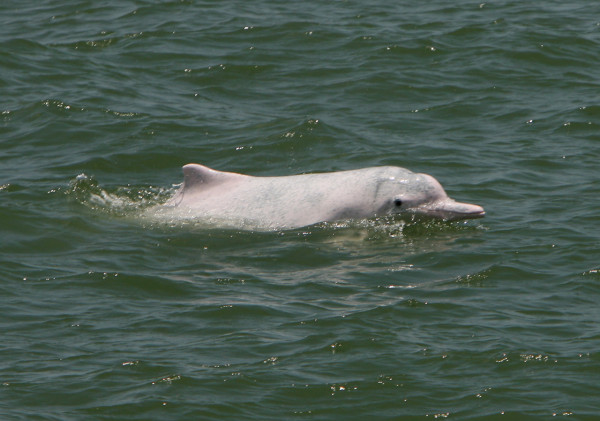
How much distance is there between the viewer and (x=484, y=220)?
16125 millimetres

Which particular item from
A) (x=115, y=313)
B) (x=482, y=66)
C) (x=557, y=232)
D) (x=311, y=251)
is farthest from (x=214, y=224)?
(x=482, y=66)

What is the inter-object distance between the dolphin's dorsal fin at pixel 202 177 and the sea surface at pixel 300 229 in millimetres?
759

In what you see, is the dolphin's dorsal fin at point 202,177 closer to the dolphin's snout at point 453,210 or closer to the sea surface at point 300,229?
the sea surface at point 300,229

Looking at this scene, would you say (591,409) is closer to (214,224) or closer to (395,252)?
(395,252)

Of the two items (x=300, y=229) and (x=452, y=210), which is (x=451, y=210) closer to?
(x=452, y=210)

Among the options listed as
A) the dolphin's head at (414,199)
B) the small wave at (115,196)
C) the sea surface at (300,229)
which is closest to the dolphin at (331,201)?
the dolphin's head at (414,199)

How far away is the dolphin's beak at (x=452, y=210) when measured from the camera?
1550cm

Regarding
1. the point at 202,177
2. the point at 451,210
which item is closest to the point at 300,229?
the point at 202,177

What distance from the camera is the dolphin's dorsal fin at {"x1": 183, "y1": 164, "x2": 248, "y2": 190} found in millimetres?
16406

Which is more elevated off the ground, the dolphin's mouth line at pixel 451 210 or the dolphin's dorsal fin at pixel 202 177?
the dolphin's dorsal fin at pixel 202 177

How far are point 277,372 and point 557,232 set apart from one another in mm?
5632

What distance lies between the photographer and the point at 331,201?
1580 cm

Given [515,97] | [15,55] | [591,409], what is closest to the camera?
[591,409]

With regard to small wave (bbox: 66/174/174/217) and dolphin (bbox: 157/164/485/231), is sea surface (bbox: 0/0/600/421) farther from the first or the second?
dolphin (bbox: 157/164/485/231)
